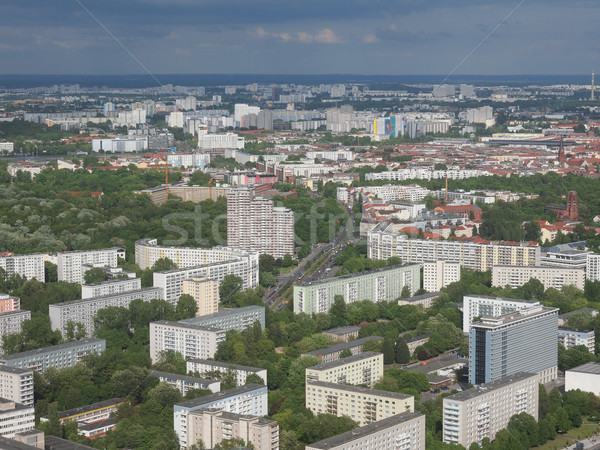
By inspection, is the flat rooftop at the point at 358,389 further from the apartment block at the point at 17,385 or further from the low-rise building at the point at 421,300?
the low-rise building at the point at 421,300

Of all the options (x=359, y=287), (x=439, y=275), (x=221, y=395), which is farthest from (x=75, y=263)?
(x=221, y=395)

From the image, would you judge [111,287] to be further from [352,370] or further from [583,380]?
[583,380]

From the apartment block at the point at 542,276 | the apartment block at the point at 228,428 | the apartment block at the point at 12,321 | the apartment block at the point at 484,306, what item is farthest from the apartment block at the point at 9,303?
the apartment block at the point at 542,276

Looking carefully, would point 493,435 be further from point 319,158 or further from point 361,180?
point 319,158

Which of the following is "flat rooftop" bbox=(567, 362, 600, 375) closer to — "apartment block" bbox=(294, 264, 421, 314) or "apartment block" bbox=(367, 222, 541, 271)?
"apartment block" bbox=(294, 264, 421, 314)

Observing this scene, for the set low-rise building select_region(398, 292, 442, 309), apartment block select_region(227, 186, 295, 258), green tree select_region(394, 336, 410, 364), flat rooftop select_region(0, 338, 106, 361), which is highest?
apartment block select_region(227, 186, 295, 258)

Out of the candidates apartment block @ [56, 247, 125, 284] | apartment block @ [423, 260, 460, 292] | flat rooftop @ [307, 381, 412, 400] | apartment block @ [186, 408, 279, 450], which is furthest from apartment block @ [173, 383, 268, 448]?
apartment block @ [56, 247, 125, 284]
